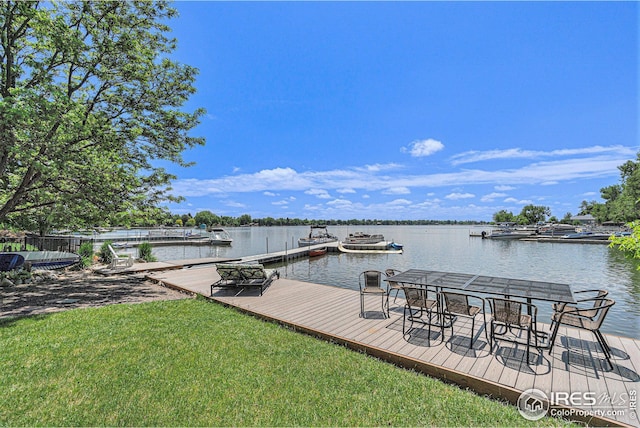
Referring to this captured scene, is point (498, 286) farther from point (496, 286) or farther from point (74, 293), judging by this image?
point (74, 293)

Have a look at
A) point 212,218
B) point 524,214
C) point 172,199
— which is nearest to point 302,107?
point 172,199

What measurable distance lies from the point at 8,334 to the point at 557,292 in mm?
9174

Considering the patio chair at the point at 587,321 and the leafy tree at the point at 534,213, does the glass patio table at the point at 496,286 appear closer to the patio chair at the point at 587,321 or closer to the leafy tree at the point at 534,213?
the patio chair at the point at 587,321

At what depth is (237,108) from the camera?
18.9 meters

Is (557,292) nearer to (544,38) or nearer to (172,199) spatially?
(544,38)

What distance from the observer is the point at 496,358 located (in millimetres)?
3641

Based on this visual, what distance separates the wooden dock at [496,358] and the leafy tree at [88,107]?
19.7 feet

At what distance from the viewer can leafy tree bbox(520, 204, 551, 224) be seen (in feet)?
287

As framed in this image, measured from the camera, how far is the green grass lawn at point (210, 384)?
2568mm

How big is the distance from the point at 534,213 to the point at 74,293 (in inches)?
4384

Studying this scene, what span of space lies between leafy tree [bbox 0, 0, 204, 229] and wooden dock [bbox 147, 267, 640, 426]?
5993 millimetres

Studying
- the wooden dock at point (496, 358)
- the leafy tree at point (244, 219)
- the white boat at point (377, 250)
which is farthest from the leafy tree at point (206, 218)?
the wooden dock at point (496, 358)

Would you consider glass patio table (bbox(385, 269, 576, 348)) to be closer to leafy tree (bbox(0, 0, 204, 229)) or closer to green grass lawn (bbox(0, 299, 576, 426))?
green grass lawn (bbox(0, 299, 576, 426))

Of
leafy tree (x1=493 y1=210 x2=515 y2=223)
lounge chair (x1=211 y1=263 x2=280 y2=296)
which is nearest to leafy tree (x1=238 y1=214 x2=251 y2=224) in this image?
leafy tree (x1=493 y1=210 x2=515 y2=223)
